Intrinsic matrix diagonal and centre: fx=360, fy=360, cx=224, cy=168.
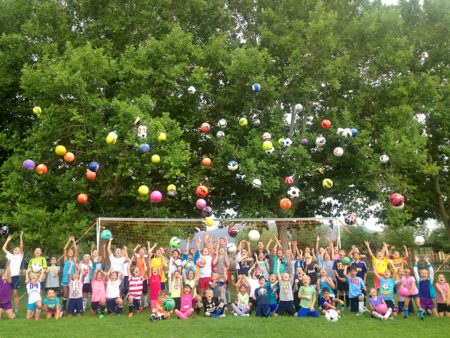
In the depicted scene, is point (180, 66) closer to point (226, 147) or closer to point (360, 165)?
point (226, 147)

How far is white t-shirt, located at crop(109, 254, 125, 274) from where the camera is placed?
10.1 metres

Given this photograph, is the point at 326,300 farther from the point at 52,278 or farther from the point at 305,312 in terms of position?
the point at 52,278

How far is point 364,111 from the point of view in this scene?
16406mm

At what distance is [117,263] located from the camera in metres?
10.1

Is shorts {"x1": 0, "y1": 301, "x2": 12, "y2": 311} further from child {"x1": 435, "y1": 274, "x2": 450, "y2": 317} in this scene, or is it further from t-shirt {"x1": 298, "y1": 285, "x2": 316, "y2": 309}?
child {"x1": 435, "y1": 274, "x2": 450, "y2": 317}

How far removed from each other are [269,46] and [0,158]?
42.5 feet

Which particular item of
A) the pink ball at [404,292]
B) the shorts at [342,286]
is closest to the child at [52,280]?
the shorts at [342,286]

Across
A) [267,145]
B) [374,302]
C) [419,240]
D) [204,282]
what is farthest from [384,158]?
[204,282]

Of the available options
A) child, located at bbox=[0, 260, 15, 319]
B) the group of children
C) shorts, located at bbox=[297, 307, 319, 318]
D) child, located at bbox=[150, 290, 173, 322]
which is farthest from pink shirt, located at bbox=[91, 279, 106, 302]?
shorts, located at bbox=[297, 307, 319, 318]

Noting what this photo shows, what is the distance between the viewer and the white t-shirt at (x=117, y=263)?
33.0 feet

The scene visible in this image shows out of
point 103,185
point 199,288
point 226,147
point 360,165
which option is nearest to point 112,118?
point 103,185

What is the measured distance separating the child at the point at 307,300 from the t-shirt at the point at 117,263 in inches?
193

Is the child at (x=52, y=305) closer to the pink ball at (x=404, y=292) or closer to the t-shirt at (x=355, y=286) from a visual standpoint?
the t-shirt at (x=355, y=286)

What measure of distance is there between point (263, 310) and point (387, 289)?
3.18 m
